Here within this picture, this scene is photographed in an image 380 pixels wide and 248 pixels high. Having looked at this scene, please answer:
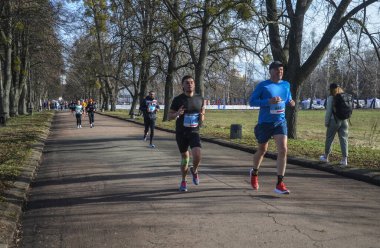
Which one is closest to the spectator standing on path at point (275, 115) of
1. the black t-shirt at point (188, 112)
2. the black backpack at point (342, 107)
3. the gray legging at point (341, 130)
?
the black t-shirt at point (188, 112)

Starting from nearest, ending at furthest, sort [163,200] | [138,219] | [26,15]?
[138,219] < [163,200] < [26,15]

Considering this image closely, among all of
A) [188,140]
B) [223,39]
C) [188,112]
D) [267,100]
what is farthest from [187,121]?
[223,39]

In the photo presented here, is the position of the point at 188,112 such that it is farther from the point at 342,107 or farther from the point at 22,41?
the point at 22,41

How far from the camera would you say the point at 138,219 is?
18.4 feet

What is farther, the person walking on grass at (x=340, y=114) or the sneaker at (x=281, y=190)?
the person walking on grass at (x=340, y=114)

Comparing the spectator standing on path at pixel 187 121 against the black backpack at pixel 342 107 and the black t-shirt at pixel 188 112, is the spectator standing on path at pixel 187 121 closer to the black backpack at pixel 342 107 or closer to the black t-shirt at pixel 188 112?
the black t-shirt at pixel 188 112

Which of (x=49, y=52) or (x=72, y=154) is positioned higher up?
(x=49, y=52)

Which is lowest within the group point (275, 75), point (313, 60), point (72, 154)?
point (72, 154)

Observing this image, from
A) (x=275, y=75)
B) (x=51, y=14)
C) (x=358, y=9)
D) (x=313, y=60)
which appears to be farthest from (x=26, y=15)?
(x=275, y=75)

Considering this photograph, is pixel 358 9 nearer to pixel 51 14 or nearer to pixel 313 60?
pixel 313 60

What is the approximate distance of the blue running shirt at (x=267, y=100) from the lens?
22.8ft

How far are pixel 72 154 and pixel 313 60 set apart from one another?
877cm

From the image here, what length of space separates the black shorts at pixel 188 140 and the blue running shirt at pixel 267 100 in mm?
1045

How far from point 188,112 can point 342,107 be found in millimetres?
4353
